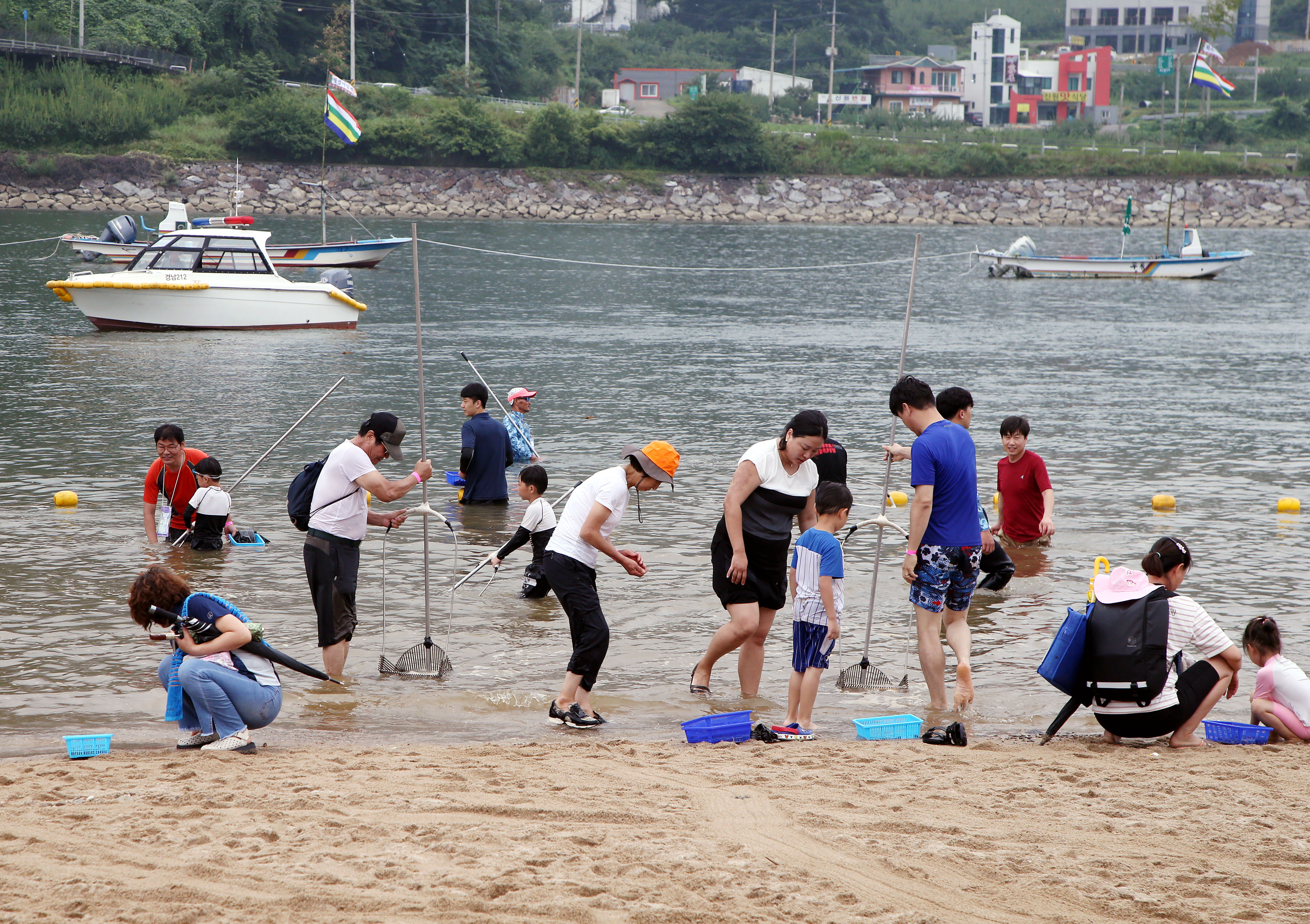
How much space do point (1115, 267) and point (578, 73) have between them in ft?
189

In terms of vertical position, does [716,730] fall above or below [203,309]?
below

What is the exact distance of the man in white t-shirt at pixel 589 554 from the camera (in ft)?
21.4

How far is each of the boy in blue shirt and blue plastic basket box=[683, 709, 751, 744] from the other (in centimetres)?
18

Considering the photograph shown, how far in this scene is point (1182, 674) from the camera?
6414 mm

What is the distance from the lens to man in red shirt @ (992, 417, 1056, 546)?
10.1 m

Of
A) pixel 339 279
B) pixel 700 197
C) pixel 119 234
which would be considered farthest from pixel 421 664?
pixel 700 197

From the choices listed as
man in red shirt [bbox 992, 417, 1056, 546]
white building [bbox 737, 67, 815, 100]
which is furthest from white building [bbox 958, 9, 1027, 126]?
man in red shirt [bbox 992, 417, 1056, 546]

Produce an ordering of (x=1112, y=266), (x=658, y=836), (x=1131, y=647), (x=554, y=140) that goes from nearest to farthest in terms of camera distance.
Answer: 1. (x=658, y=836)
2. (x=1131, y=647)
3. (x=1112, y=266)
4. (x=554, y=140)

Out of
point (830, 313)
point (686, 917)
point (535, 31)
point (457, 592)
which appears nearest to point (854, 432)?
point (457, 592)

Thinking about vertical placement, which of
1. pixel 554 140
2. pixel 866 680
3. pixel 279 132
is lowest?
pixel 866 680

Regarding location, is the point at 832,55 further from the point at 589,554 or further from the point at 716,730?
the point at 716,730

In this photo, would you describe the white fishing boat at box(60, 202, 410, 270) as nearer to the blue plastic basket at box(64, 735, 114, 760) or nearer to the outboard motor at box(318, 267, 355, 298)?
the outboard motor at box(318, 267, 355, 298)

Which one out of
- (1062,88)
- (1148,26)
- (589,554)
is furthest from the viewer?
(1148,26)

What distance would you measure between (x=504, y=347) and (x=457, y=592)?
17.5 m
